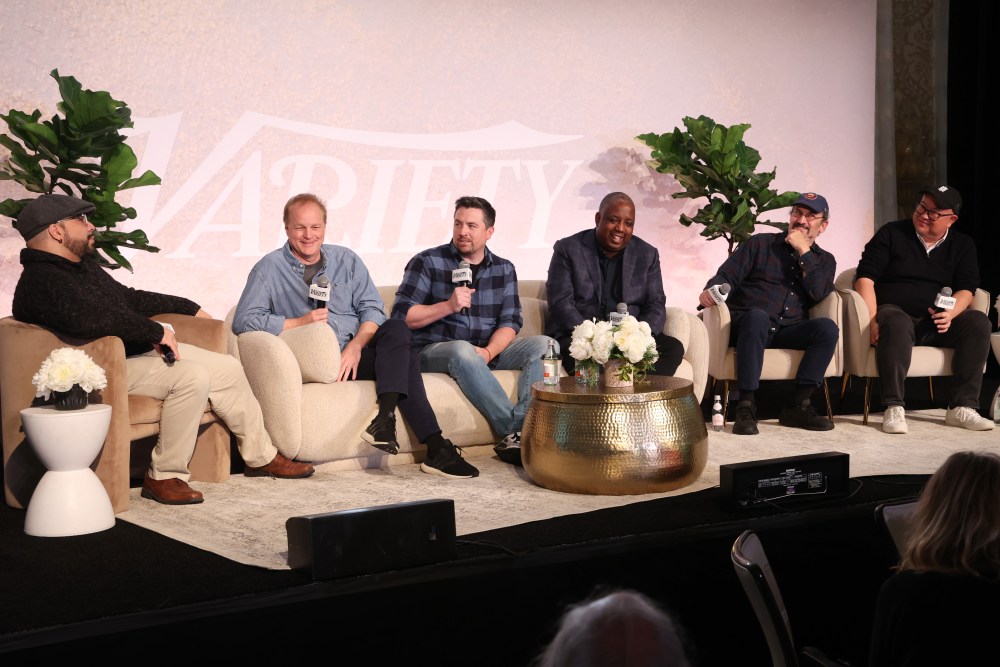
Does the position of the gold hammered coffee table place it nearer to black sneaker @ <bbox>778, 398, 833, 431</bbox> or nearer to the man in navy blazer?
the man in navy blazer

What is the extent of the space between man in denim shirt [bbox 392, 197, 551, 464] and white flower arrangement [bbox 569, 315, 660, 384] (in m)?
0.65

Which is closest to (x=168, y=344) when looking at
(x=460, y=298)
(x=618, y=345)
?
(x=460, y=298)

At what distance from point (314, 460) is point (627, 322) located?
1369mm

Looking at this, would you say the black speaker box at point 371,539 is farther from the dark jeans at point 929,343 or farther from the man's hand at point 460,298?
the dark jeans at point 929,343

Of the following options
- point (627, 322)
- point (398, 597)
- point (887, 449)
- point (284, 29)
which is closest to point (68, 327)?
point (398, 597)

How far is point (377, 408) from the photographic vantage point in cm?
434

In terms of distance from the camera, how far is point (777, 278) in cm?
539

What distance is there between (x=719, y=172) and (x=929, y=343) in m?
1.60

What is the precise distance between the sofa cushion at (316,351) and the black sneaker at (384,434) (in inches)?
10.6

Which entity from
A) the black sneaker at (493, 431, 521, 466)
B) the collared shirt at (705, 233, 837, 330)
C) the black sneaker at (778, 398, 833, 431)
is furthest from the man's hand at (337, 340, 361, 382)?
the black sneaker at (778, 398, 833, 431)

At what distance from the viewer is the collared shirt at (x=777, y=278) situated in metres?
5.34

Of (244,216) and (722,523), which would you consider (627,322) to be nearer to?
(722,523)

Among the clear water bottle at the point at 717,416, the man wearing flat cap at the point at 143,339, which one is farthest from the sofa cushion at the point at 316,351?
the clear water bottle at the point at 717,416

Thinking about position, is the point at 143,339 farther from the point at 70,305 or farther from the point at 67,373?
the point at 67,373
